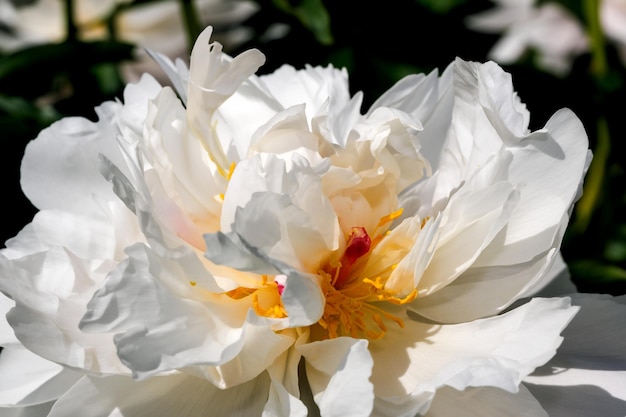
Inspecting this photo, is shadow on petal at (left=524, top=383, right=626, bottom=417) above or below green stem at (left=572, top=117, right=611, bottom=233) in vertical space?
above

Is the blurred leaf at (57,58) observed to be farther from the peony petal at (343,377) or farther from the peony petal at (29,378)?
the peony petal at (343,377)

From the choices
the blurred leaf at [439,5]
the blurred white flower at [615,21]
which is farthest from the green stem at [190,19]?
the blurred white flower at [615,21]

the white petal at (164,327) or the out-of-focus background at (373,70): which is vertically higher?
the white petal at (164,327)

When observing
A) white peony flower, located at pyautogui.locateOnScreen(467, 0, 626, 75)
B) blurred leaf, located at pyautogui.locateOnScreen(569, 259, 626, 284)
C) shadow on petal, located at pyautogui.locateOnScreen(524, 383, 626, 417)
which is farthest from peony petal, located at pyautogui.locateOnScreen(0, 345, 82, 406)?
white peony flower, located at pyautogui.locateOnScreen(467, 0, 626, 75)

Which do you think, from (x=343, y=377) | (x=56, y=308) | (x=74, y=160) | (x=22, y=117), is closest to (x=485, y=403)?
(x=343, y=377)

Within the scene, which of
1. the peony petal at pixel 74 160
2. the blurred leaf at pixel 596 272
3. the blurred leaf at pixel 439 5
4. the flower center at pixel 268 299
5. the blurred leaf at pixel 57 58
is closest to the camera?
the flower center at pixel 268 299

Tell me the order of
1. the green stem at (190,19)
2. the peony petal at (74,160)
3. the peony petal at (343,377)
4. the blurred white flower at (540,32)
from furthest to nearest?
the blurred white flower at (540,32), the green stem at (190,19), the peony petal at (74,160), the peony petal at (343,377)

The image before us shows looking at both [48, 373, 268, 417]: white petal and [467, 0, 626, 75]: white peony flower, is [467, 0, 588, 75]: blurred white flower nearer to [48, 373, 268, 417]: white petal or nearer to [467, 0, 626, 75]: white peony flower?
[467, 0, 626, 75]: white peony flower

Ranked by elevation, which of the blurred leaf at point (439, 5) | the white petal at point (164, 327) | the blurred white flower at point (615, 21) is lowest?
the blurred white flower at point (615, 21)

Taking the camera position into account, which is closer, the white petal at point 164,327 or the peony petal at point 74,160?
the white petal at point 164,327

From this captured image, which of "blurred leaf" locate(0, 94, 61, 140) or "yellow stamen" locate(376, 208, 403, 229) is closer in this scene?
"yellow stamen" locate(376, 208, 403, 229)
